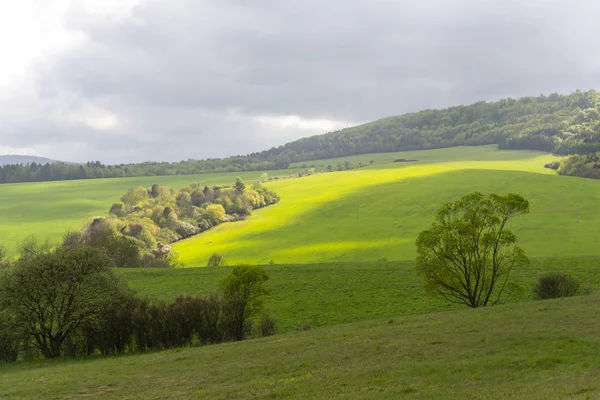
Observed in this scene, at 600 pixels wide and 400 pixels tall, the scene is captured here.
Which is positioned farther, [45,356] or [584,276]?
[584,276]

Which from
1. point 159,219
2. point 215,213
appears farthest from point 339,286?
point 215,213

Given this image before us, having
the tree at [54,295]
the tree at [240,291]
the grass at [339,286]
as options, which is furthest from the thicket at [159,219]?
the tree at [240,291]

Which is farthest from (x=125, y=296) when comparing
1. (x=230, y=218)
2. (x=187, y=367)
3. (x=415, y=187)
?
(x=415, y=187)

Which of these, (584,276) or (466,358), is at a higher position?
(466,358)

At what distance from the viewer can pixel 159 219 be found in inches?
5999

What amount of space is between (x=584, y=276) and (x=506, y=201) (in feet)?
65.7

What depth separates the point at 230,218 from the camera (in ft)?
534

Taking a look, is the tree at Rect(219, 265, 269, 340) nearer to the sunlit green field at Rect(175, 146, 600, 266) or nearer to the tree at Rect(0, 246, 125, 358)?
the tree at Rect(0, 246, 125, 358)

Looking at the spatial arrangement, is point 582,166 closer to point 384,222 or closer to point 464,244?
point 384,222

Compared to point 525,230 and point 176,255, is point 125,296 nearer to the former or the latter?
point 176,255

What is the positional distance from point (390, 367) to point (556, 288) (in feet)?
111

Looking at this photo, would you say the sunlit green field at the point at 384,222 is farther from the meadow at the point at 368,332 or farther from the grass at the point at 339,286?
the grass at the point at 339,286

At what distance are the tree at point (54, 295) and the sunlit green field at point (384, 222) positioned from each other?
67.1 metres

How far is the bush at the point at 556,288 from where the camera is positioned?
49406 mm
